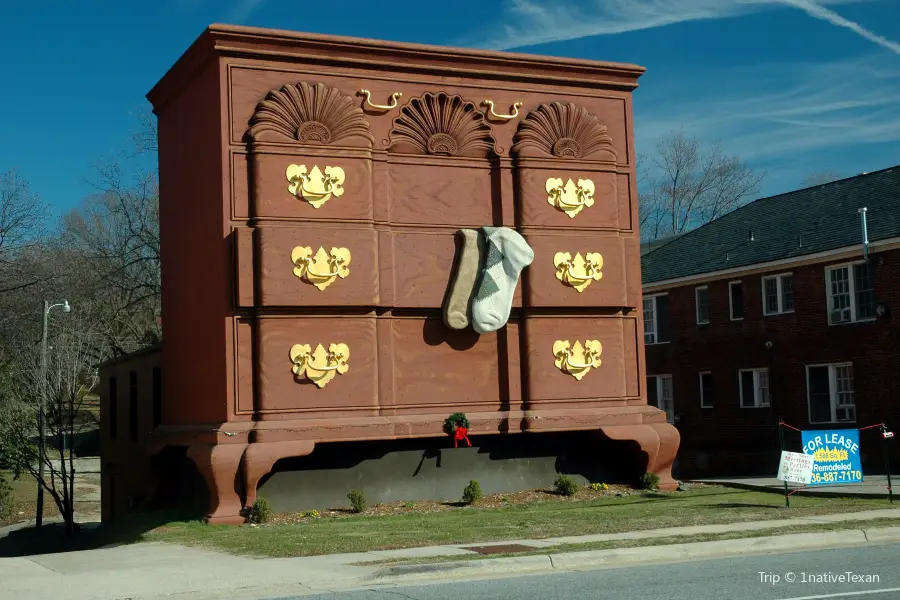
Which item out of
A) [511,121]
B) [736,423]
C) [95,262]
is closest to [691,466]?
[736,423]

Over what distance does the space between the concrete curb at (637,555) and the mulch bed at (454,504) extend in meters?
6.60

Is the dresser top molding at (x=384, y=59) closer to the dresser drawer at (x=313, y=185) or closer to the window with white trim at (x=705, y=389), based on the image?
the dresser drawer at (x=313, y=185)

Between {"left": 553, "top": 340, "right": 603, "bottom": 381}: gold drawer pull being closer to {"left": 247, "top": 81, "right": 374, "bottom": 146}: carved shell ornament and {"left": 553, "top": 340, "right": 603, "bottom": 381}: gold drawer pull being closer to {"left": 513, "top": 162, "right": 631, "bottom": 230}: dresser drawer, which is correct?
{"left": 513, "top": 162, "right": 631, "bottom": 230}: dresser drawer

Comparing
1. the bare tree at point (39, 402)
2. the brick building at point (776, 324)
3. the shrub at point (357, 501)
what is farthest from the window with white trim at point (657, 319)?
the shrub at point (357, 501)

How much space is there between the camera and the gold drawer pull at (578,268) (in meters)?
21.6

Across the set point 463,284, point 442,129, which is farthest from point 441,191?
point 463,284

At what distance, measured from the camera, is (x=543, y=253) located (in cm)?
2145

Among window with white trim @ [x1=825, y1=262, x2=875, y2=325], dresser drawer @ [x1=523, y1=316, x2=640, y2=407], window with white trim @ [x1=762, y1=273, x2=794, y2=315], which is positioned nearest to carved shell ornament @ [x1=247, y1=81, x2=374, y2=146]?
dresser drawer @ [x1=523, y1=316, x2=640, y2=407]

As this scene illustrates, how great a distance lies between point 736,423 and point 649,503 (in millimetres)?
17353

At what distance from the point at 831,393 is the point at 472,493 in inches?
636

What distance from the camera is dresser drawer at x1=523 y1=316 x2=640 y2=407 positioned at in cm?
2144

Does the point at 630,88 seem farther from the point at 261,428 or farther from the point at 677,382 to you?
the point at 677,382

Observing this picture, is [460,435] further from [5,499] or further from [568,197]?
[5,499]

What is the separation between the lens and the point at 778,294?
3494cm
